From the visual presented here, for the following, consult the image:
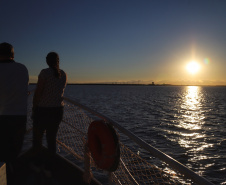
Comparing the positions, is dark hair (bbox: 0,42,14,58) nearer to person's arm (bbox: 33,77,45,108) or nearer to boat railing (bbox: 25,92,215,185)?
person's arm (bbox: 33,77,45,108)

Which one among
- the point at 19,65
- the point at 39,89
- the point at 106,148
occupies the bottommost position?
the point at 106,148

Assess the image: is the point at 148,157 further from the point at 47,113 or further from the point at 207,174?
the point at 47,113

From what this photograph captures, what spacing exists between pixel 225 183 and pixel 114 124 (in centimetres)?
757

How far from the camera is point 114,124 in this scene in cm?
255

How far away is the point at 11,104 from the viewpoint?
2.47 m

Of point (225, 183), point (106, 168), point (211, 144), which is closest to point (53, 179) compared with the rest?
point (106, 168)

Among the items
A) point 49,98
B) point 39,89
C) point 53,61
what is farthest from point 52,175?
point 53,61

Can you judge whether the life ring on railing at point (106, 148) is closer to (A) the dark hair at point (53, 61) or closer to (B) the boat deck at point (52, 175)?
(B) the boat deck at point (52, 175)

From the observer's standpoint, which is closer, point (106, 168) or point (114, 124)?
point (106, 168)

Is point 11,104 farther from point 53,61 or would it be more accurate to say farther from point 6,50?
point 53,61

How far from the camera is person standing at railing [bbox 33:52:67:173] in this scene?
301cm

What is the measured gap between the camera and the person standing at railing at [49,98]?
3.01 m

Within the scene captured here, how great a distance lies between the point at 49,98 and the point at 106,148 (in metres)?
1.24

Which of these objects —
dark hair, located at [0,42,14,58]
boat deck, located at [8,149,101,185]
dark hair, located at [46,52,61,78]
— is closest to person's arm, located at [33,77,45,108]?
dark hair, located at [46,52,61,78]
